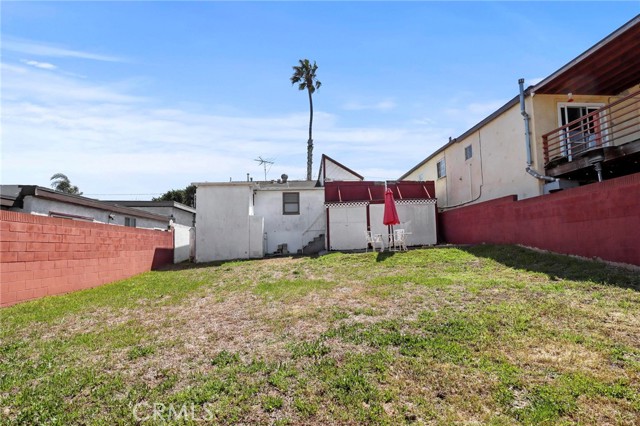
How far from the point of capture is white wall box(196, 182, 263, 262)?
17.7 m

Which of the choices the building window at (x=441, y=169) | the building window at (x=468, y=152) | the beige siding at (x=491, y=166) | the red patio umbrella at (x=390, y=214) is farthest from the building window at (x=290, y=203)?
the building window at (x=468, y=152)

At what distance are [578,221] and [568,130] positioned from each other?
449 centimetres

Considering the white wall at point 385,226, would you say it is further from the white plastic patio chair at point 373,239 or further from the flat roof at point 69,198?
the flat roof at point 69,198

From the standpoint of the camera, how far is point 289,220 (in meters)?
20.2

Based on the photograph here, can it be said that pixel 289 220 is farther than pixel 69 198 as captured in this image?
Yes

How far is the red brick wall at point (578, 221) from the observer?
789cm

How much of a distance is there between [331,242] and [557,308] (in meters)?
12.6

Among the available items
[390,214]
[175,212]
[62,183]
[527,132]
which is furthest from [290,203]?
[62,183]

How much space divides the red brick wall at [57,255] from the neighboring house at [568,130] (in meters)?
14.4

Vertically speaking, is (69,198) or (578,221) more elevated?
(69,198)

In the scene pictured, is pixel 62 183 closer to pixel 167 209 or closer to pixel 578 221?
pixel 167 209

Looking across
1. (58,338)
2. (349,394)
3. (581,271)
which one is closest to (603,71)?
(581,271)

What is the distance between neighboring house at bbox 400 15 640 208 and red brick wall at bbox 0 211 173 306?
47.2 feet

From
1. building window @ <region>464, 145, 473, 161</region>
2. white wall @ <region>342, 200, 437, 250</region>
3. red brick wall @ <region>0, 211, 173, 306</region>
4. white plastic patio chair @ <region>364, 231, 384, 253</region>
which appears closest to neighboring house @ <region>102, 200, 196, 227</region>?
red brick wall @ <region>0, 211, 173, 306</region>
